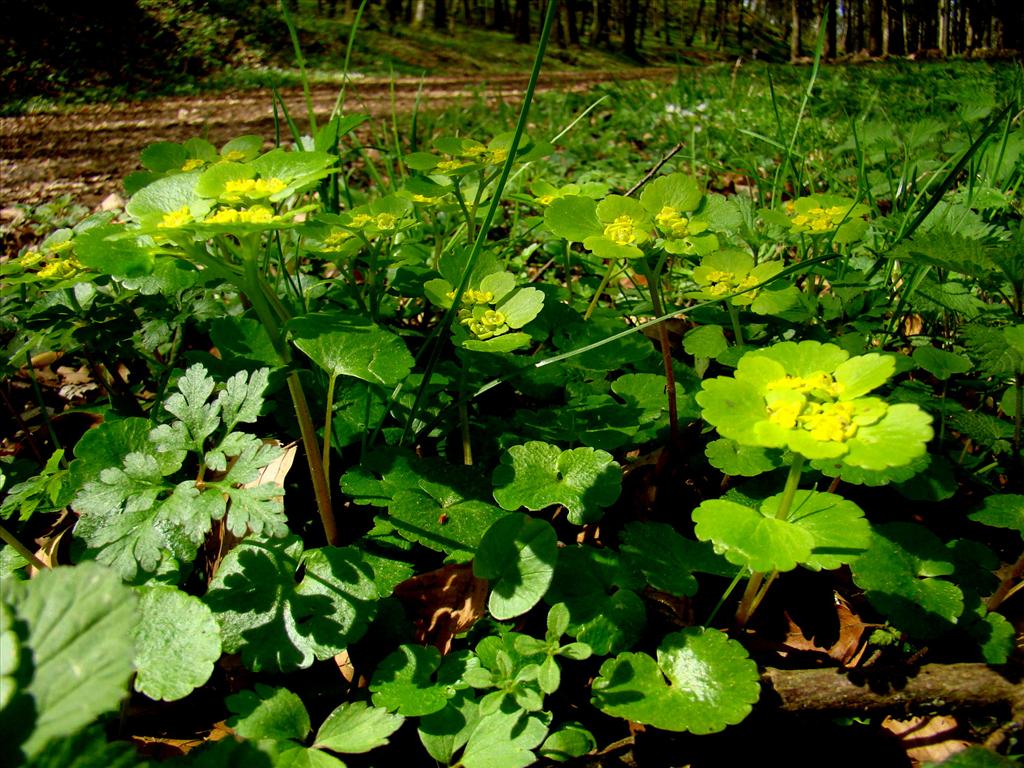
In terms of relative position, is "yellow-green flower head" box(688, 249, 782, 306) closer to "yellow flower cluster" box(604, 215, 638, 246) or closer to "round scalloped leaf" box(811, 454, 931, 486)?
"yellow flower cluster" box(604, 215, 638, 246)

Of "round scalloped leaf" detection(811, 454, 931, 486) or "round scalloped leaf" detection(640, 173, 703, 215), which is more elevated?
"round scalloped leaf" detection(640, 173, 703, 215)

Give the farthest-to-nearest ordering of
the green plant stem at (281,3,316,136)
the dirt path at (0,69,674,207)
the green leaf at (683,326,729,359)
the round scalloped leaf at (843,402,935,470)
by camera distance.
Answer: the dirt path at (0,69,674,207)
the green plant stem at (281,3,316,136)
the green leaf at (683,326,729,359)
the round scalloped leaf at (843,402,935,470)

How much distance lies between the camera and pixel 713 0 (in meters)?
38.2

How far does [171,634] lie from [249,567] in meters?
0.15

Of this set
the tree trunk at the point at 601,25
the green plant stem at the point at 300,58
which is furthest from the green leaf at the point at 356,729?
the tree trunk at the point at 601,25

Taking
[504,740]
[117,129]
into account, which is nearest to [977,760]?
[504,740]

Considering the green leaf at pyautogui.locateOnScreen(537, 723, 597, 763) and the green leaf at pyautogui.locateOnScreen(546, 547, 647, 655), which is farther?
the green leaf at pyautogui.locateOnScreen(546, 547, 647, 655)

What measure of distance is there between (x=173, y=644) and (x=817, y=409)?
0.95m

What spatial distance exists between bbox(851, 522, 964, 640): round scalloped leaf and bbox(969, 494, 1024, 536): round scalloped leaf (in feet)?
0.32

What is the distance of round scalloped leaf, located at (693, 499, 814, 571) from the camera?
85cm

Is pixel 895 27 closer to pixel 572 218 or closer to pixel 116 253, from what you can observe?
pixel 572 218

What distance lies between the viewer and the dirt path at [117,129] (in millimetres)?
3678

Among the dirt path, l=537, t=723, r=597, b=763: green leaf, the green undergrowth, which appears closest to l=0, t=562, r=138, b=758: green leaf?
the green undergrowth

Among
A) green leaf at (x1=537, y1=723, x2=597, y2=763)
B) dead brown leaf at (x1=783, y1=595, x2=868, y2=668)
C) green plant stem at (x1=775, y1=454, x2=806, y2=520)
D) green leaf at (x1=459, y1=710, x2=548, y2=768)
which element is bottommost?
dead brown leaf at (x1=783, y1=595, x2=868, y2=668)
